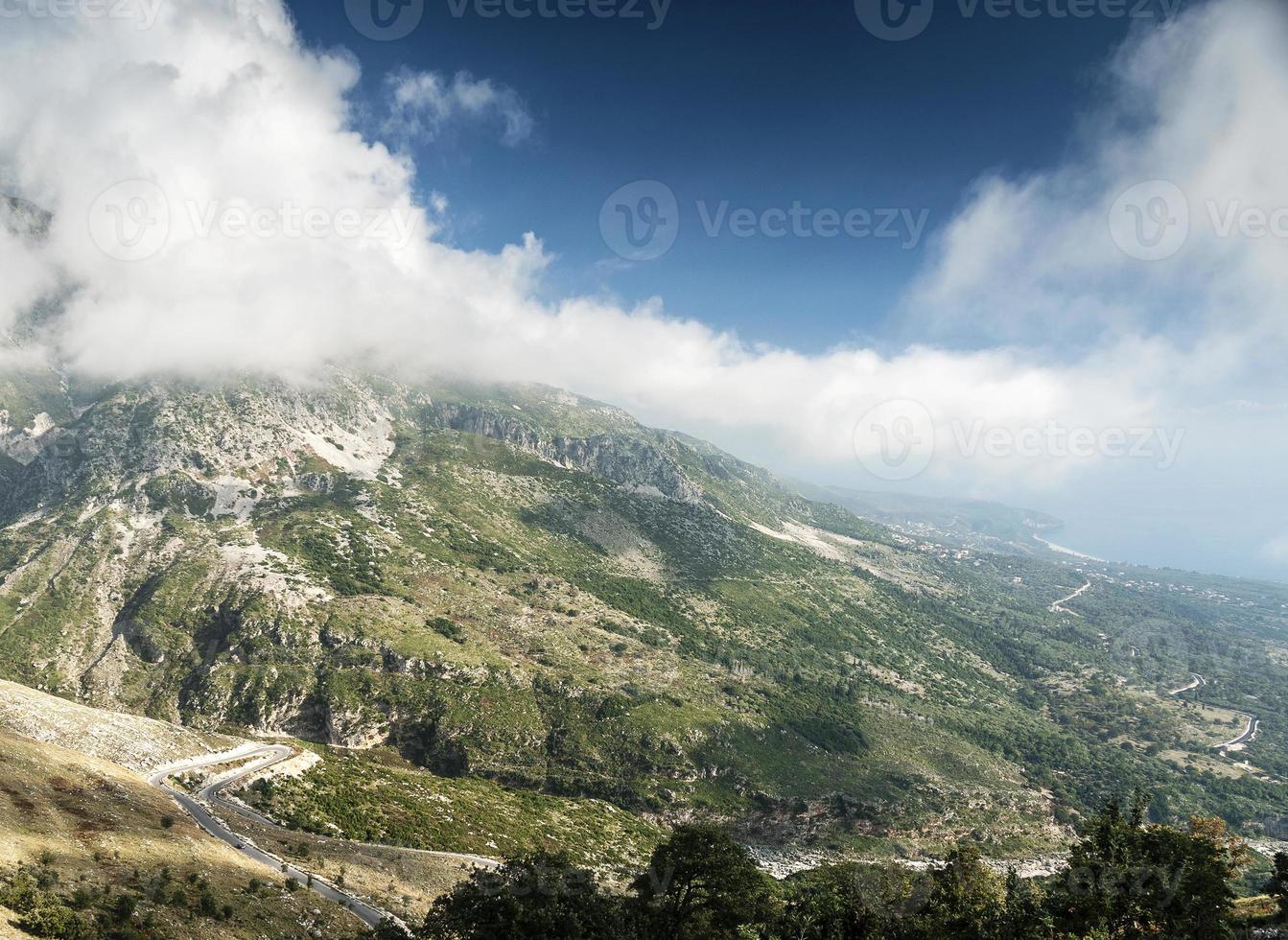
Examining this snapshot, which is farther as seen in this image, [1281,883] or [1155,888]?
[1281,883]

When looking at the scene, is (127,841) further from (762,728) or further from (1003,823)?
(1003,823)

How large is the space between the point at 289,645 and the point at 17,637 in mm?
65210

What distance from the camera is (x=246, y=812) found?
228 ft

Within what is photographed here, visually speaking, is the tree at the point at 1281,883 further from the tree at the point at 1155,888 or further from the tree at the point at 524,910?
the tree at the point at 524,910

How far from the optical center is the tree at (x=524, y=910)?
1425 inches

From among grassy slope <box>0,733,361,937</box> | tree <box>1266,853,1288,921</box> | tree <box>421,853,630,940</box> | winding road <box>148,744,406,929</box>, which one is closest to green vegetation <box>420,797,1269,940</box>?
tree <box>421,853,630,940</box>

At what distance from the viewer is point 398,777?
100250mm

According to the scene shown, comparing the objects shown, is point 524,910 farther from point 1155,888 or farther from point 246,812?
point 246,812

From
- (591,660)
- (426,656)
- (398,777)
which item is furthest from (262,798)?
(591,660)

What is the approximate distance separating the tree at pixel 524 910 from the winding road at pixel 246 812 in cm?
A: 494

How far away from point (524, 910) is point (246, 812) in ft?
180

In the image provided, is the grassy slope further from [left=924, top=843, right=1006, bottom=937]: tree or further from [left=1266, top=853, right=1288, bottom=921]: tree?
[left=1266, top=853, right=1288, bottom=921]: tree

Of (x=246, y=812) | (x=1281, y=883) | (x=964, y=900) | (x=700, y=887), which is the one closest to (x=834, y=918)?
(x=964, y=900)

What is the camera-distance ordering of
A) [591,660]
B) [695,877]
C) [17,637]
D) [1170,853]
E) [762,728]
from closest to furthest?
1. [1170,853]
2. [695,877]
3. [17,637]
4. [762,728]
5. [591,660]
